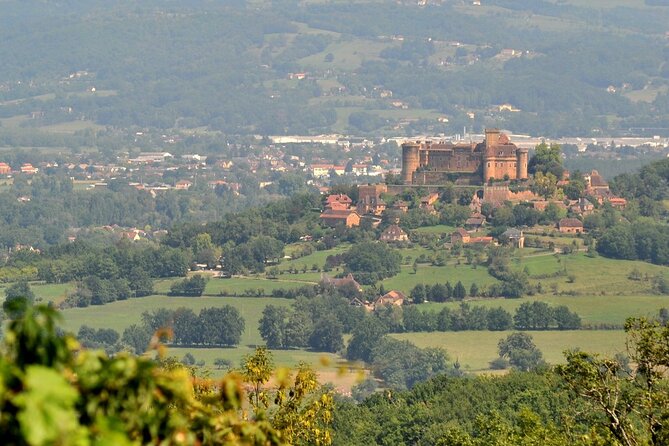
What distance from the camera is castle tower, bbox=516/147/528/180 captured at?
97562 mm

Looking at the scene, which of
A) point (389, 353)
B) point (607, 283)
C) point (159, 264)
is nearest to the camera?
point (389, 353)

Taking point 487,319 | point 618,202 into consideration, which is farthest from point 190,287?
point 618,202

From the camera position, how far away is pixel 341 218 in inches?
4144

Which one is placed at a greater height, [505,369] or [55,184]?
[505,369]

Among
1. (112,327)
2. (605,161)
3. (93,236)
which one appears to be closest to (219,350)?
(112,327)

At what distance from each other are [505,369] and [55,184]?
123652mm

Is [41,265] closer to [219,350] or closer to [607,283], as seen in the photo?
[219,350]

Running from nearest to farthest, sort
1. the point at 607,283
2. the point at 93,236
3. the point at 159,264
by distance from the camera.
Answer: the point at 607,283, the point at 159,264, the point at 93,236

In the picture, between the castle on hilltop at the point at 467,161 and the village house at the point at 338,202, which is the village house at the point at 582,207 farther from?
the village house at the point at 338,202

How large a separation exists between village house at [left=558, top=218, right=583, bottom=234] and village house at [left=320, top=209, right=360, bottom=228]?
14.6 metres

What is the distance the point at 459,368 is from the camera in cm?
7125

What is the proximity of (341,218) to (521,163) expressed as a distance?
12.8 meters

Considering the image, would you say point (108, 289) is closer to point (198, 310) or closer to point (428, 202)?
point (198, 310)

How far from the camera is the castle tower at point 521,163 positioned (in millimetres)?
97562
